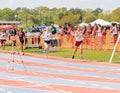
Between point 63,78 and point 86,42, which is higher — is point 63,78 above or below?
below

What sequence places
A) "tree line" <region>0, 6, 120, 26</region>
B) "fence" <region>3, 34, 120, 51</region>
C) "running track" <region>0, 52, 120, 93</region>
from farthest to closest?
"tree line" <region>0, 6, 120, 26</region>
"fence" <region>3, 34, 120, 51</region>
"running track" <region>0, 52, 120, 93</region>

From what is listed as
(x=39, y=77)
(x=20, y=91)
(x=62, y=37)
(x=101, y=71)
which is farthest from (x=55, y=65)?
(x=62, y=37)

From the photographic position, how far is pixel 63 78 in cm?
1543

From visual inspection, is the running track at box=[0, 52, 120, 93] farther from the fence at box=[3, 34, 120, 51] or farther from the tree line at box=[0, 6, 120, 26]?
the tree line at box=[0, 6, 120, 26]

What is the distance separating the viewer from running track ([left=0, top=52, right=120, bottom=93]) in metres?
12.6

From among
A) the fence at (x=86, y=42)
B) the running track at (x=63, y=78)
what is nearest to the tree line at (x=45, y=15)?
the fence at (x=86, y=42)

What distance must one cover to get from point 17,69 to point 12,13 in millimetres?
135269

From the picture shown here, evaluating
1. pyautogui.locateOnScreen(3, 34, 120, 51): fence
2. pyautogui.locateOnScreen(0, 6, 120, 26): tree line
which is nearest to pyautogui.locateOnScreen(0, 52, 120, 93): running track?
pyautogui.locateOnScreen(3, 34, 120, 51): fence

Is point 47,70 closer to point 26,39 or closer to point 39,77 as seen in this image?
point 39,77

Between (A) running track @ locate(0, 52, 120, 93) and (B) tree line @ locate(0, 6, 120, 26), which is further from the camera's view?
(B) tree line @ locate(0, 6, 120, 26)

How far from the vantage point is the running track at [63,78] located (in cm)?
1260

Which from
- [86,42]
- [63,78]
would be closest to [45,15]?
[86,42]

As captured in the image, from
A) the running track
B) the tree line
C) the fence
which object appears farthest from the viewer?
the tree line

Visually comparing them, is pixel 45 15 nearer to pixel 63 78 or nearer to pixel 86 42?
pixel 86 42
